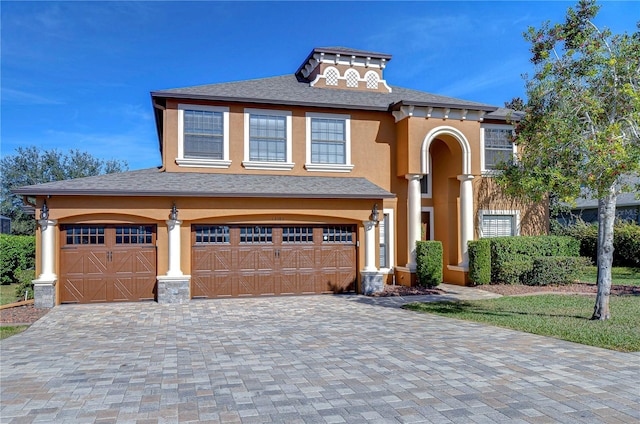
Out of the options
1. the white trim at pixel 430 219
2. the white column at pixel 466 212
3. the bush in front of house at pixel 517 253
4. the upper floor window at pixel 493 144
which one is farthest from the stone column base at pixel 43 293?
the upper floor window at pixel 493 144

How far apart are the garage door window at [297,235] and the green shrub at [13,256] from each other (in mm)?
12437

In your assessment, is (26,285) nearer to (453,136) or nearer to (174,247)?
(174,247)

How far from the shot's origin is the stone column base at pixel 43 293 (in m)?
12.7

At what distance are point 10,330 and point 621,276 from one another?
21.5 m

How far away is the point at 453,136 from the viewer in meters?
17.4

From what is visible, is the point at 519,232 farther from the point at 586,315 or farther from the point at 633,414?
the point at 633,414

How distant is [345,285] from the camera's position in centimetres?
1559

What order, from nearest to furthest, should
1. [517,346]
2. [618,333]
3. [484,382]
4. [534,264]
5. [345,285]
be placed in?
[484,382] < [517,346] < [618,333] < [345,285] < [534,264]

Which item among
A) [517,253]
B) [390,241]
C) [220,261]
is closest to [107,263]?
[220,261]

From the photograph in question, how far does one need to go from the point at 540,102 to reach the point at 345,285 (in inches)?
320

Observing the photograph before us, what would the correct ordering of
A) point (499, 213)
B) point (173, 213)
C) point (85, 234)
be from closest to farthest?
point (85, 234) < point (173, 213) < point (499, 213)

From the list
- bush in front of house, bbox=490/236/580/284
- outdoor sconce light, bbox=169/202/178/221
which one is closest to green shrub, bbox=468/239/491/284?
bush in front of house, bbox=490/236/580/284

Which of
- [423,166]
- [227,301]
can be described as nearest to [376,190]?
[423,166]

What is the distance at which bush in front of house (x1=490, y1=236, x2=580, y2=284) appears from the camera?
16.6 metres
